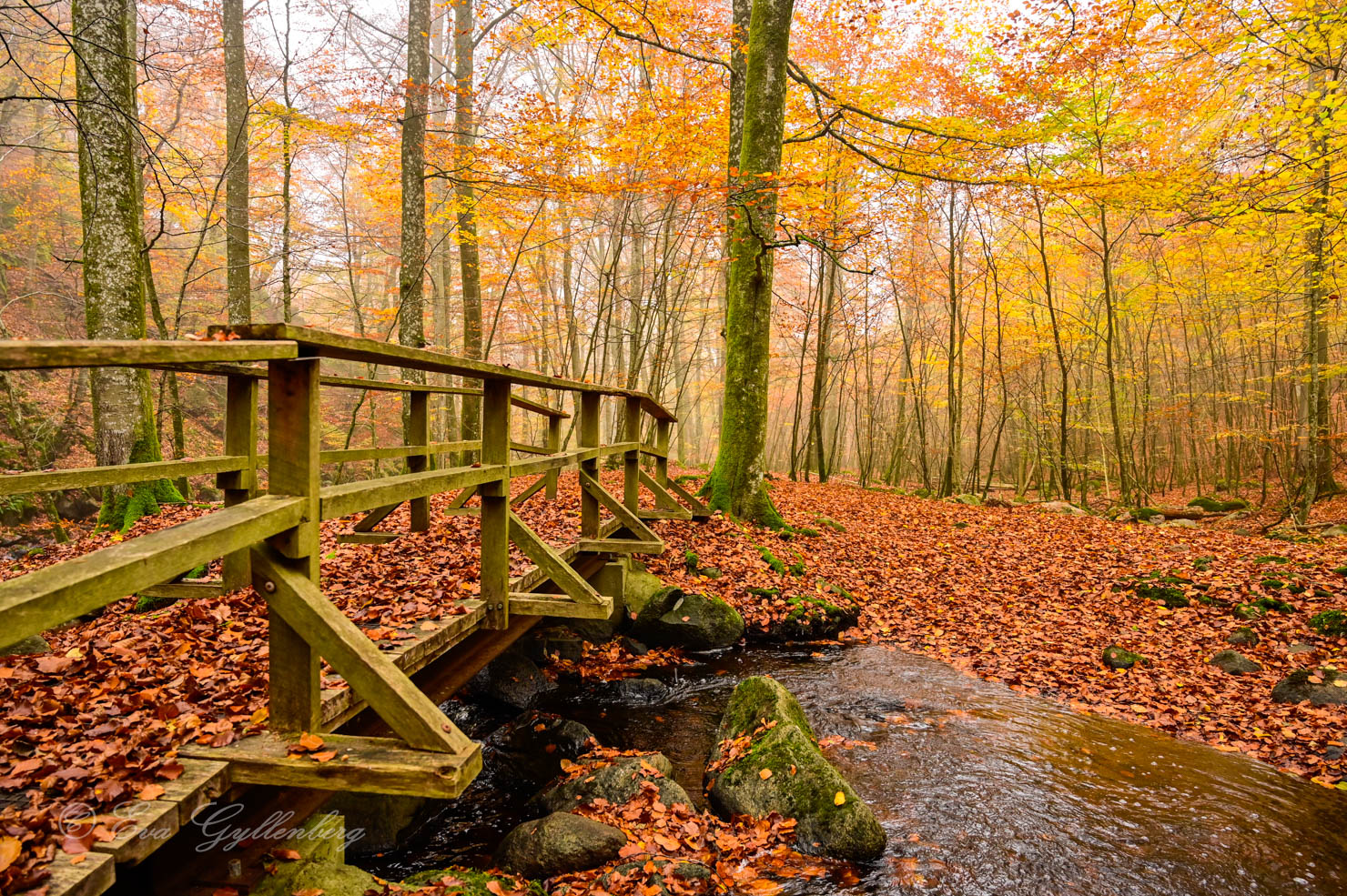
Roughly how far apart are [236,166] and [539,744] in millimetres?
13128

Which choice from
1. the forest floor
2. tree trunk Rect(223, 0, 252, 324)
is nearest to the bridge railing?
the forest floor

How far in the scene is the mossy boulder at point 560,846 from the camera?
3760 millimetres

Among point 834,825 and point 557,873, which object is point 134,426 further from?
point 834,825

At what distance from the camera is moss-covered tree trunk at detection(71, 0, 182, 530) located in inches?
285

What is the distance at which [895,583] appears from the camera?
1006cm

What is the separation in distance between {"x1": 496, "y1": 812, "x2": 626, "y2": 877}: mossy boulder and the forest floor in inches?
58.1

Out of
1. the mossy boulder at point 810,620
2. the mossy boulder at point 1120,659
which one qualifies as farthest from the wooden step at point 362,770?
the mossy boulder at point 1120,659

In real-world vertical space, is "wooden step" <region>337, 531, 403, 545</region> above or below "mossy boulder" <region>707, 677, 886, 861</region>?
above

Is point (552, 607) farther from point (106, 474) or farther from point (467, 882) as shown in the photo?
point (106, 474)

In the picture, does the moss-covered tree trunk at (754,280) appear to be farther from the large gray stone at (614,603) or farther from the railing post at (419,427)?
the railing post at (419,427)

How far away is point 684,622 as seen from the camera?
25.6 ft

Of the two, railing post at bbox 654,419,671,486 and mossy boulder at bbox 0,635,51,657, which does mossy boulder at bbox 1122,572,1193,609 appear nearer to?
railing post at bbox 654,419,671,486

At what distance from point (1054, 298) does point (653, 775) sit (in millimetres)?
22799

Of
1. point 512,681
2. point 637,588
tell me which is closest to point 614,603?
point 637,588
